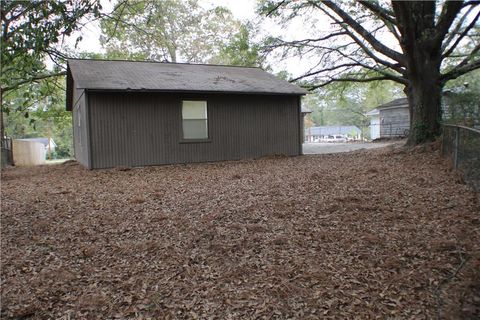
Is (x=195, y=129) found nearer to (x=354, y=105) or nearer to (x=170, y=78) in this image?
(x=170, y=78)

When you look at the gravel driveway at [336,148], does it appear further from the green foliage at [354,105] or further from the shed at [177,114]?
the green foliage at [354,105]

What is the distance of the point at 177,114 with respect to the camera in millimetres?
11891

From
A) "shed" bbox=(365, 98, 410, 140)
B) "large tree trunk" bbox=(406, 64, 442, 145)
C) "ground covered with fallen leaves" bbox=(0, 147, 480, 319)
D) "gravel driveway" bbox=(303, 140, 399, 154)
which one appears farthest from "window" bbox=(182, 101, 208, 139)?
"shed" bbox=(365, 98, 410, 140)

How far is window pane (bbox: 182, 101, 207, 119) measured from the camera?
39.6 ft

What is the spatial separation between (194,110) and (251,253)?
29.3 feet

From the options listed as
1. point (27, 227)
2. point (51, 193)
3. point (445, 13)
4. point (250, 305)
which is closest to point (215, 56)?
point (445, 13)

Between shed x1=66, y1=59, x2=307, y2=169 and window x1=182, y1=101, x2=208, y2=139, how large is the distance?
0.03 m

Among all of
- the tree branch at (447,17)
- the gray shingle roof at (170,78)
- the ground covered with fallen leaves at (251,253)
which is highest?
the tree branch at (447,17)

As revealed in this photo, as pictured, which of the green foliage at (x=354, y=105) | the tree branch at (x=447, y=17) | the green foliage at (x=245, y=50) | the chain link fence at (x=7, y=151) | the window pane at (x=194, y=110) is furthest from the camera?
the green foliage at (x=354, y=105)

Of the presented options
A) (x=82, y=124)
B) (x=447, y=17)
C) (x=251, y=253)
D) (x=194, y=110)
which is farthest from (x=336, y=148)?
(x=251, y=253)

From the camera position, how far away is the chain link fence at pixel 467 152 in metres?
5.50

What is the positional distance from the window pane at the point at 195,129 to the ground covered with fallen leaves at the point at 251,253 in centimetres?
560

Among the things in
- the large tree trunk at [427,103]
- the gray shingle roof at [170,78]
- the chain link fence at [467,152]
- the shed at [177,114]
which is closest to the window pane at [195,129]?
the shed at [177,114]

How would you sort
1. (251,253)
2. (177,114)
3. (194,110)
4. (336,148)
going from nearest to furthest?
(251,253)
(177,114)
(194,110)
(336,148)
